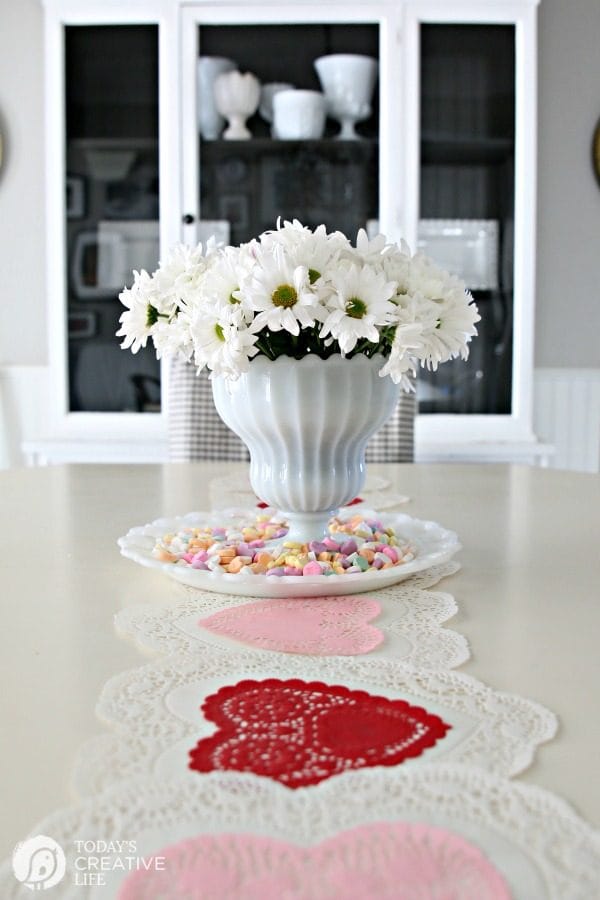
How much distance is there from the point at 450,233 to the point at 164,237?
80 centimetres

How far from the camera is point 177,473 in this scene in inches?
63.1

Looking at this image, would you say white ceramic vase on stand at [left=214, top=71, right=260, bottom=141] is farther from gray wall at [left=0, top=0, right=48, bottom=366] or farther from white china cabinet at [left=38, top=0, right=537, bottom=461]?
gray wall at [left=0, top=0, right=48, bottom=366]

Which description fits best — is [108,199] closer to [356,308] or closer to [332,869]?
[356,308]

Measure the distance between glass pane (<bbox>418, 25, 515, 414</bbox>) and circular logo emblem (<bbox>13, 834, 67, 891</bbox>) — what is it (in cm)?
235

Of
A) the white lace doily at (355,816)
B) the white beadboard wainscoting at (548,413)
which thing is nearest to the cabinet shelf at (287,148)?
the white beadboard wainscoting at (548,413)

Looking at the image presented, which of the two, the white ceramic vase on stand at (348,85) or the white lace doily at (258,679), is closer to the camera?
the white lace doily at (258,679)

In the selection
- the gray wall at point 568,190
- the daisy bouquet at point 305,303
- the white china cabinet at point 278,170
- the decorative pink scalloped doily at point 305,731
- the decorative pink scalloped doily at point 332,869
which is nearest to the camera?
the decorative pink scalloped doily at point 332,869

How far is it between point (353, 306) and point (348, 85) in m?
2.03

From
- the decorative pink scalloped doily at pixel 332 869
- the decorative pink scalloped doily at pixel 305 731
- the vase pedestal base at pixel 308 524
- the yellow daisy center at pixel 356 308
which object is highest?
the yellow daisy center at pixel 356 308

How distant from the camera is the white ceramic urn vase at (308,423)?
847 mm

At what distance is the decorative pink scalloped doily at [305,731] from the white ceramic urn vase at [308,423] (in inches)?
12.7

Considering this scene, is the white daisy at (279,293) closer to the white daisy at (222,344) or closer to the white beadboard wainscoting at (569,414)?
the white daisy at (222,344)

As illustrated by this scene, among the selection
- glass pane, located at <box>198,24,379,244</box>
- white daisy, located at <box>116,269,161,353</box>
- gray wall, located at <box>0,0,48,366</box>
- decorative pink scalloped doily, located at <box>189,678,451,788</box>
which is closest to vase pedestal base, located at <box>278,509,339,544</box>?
white daisy, located at <box>116,269,161,353</box>

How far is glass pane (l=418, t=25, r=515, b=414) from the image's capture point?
2.59 m
